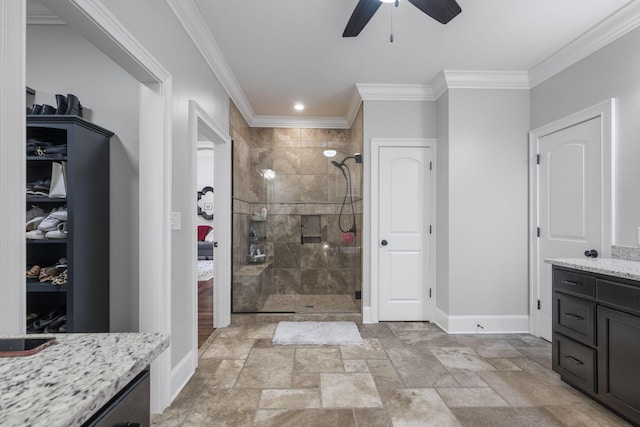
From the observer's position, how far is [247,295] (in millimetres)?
3795

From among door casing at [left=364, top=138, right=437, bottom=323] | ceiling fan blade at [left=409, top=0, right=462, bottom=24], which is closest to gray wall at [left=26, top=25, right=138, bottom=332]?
ceiling fan blade at [left=409, top=0, right=462, bottom=24]

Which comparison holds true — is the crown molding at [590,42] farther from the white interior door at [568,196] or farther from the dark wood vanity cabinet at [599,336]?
the dark wood vanity cabinet at [599,336]

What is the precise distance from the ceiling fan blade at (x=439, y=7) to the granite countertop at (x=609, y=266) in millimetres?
1746

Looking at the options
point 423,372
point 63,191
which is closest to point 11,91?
point 63,191

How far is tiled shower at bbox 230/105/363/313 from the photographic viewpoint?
411cm

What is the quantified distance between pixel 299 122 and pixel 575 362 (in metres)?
4.03

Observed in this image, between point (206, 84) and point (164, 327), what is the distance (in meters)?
1.97

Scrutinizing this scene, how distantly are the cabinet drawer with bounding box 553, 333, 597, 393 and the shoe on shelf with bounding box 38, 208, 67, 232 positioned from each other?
3402 millimetres

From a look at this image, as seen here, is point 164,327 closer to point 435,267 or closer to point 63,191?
point 63,191

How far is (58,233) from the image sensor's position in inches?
78.3

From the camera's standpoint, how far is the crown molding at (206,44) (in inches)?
84.5

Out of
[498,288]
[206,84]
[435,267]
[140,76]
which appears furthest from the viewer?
[435,267]

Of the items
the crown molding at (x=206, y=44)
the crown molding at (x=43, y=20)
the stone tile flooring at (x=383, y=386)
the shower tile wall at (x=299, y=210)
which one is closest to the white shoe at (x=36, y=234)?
the stone tile flooring at (x=383, y=386)

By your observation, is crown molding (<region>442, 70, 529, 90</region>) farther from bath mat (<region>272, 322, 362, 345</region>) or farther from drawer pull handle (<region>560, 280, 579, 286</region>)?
bath mat (<region>272, 322, 362, 345</region>)
